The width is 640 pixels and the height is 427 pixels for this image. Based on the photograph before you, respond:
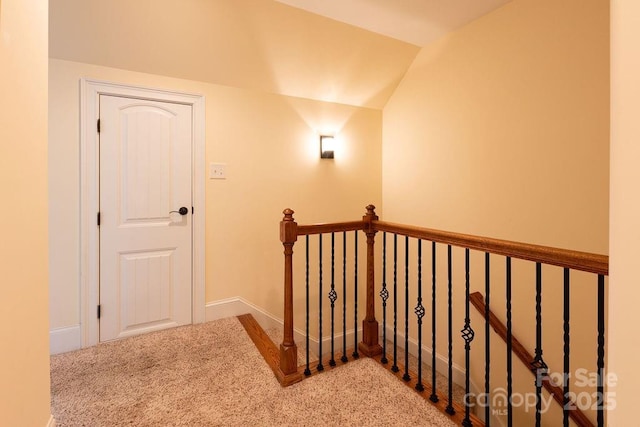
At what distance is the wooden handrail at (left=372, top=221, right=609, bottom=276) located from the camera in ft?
3.42

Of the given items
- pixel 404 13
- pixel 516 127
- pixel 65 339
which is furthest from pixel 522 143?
pixel 65 339

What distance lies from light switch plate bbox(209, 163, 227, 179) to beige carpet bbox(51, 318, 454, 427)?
1.35 m

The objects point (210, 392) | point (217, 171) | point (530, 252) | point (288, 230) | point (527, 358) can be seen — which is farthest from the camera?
point (217, 171)

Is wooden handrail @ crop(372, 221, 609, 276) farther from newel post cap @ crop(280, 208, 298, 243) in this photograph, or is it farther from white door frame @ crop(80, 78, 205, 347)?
white door frame @ crop(80, 78, 205, 347)

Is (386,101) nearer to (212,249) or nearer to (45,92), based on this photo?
(212,249)

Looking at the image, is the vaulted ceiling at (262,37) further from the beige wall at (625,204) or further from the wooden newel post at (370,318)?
the beige wall at (625,204)

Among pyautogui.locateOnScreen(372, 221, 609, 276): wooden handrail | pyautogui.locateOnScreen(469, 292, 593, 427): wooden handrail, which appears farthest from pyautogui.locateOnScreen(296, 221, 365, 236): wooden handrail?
pyautogui.locateOnScreen(469, 292, 593, 427): wooden handrail

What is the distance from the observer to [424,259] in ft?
10.4

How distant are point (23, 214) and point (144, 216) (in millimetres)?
1448

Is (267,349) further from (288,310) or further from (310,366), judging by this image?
(288,310)

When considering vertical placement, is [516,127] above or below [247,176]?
above

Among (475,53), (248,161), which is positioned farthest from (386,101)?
(248,161)

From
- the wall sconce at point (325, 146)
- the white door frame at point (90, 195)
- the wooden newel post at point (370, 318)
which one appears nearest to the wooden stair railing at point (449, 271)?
the wooden newel post at point (370, 318)

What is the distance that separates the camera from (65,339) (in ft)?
7.15
